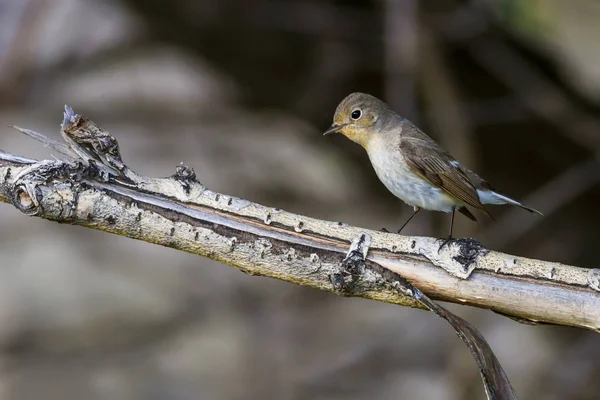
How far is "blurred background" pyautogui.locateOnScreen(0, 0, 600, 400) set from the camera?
457 cm

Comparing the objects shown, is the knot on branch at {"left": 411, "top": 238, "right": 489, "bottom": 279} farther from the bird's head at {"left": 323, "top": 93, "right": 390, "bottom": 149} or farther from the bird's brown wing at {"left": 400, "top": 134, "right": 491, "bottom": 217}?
the bird's head at {"left": 323, "top": 93, "right": 390, "bottom": 149}

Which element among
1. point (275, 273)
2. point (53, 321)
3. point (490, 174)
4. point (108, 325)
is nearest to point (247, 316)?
point (108, 325)

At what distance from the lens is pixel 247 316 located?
573 centimetres

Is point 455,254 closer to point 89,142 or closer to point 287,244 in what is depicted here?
point 287,244

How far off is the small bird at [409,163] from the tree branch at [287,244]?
3.15 ft

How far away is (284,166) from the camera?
587 centimetres

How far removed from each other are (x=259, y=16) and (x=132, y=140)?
2.50m

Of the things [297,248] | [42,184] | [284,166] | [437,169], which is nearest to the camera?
[42,184]

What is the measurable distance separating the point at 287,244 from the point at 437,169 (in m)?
1.25

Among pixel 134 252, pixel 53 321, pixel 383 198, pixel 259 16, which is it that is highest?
pixel 259 16

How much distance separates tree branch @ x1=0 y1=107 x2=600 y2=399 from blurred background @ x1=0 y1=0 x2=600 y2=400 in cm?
213

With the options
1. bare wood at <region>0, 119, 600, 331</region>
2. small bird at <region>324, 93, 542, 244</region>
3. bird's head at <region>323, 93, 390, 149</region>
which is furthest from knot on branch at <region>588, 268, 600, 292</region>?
bird's head at <region>323, 93, 390, 149</region>

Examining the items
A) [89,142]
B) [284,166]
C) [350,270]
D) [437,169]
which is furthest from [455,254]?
[284,166]

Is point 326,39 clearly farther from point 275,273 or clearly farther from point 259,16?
point 275,273
